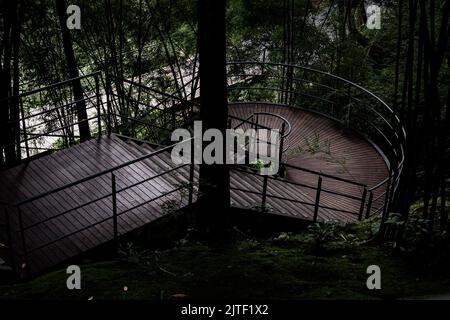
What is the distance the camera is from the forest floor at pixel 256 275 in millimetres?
3545

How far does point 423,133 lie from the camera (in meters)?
3.95

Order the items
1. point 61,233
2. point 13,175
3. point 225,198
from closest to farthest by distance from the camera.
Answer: point 225,198
point 61,233
point 13,175

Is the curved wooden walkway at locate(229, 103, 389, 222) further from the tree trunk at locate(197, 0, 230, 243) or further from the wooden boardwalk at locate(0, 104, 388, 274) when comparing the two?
the tree trunk at locate(197, 0, 230, 243)

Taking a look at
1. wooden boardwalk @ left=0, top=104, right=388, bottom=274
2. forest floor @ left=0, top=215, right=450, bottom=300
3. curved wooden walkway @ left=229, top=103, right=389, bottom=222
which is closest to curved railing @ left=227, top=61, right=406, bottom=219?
curved wooden walkway @ left=229, top=103, right=389, bottom=222

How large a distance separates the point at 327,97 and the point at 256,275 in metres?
7.57

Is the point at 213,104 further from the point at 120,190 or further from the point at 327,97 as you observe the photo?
the point at 327,97

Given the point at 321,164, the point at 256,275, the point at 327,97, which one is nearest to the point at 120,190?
the point at 256,275

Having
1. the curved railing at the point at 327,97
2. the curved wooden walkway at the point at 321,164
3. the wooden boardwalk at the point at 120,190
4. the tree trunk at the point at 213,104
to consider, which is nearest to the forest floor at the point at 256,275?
the tree trunk at the point at 213,104

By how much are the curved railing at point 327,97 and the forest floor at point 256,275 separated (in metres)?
3.30

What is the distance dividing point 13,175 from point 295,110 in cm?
614

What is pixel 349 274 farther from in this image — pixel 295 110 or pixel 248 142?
pixel 295 110

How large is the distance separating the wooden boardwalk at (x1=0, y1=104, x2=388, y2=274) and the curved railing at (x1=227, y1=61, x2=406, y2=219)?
64 cm

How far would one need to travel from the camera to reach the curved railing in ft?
31.1
